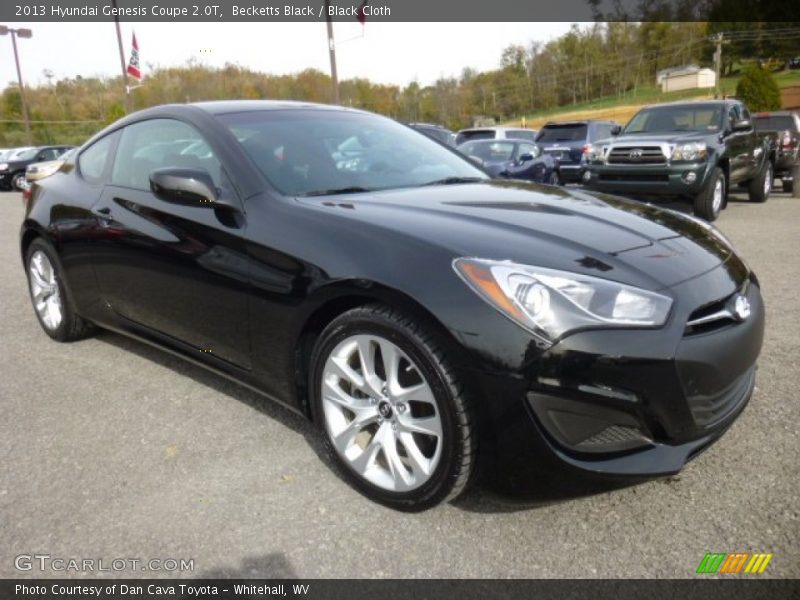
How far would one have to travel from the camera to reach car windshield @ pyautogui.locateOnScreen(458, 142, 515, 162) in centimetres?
1220

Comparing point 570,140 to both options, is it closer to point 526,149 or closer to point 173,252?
point 526,149

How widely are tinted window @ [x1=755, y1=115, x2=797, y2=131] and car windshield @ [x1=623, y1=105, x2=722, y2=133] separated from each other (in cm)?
560

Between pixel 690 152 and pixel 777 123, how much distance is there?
776cm

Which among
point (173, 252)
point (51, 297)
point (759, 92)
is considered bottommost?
point (51, 297)

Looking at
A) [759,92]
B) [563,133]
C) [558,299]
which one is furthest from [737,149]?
[759,92]

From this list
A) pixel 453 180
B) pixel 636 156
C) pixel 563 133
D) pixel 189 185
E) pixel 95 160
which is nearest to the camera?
pixel 189 185

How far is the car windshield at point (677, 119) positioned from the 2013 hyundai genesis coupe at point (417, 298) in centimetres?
794

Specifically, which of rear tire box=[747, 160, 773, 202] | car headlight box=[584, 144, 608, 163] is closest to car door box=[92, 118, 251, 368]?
car headlight box=[584, 144, 608, 163]

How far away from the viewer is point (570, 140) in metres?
15.9

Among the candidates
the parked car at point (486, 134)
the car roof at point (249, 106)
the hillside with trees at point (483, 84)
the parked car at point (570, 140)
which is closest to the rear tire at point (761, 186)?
the parked car at point (570, 140)

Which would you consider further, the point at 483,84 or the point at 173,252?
the point at 483,84

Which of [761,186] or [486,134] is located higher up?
[486,134]

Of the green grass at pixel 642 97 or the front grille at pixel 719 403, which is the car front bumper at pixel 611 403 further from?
the green grass at pixel 642 97

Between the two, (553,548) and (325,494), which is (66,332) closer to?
(325,494)
